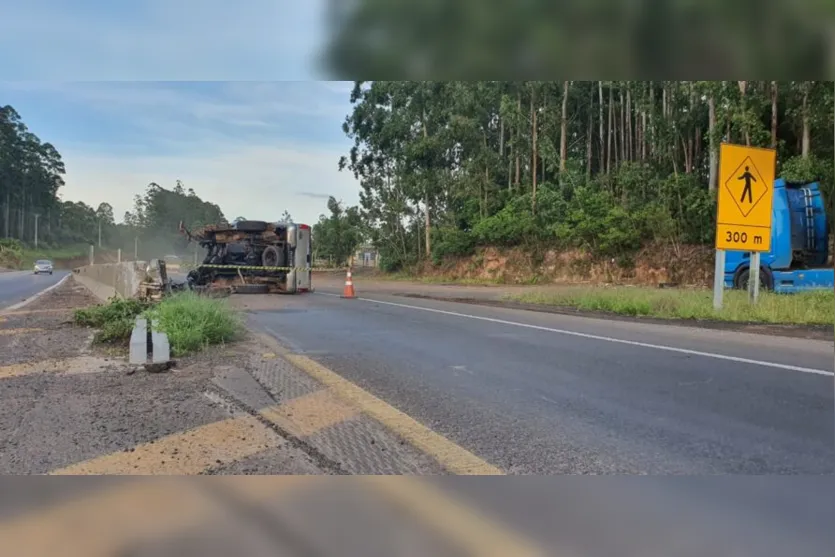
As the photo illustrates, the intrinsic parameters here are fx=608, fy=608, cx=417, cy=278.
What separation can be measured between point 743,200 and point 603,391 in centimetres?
655

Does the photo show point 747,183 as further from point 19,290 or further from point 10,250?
point 19,290

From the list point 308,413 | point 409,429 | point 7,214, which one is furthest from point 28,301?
point 409,429

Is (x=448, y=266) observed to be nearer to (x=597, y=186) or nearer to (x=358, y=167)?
(x=358, y=167)

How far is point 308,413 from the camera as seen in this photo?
4129 mm

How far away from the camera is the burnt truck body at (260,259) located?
1580 cm

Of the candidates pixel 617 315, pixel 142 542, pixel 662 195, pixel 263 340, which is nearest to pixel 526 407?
pixel 142 542

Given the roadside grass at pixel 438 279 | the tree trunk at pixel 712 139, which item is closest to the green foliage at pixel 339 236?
the roadside grass at pixel 438 279

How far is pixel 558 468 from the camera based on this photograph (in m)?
3.17

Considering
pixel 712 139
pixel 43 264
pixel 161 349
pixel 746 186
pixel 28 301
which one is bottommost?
pixel 28 301

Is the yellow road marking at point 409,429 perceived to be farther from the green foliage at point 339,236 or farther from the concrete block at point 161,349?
the green foliage at point 339,236

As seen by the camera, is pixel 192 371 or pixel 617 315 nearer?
pixel 192 371

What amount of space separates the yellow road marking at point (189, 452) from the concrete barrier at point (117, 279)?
4.76m

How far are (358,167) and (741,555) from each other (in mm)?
29491

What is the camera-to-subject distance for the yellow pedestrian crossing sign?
9.56m
